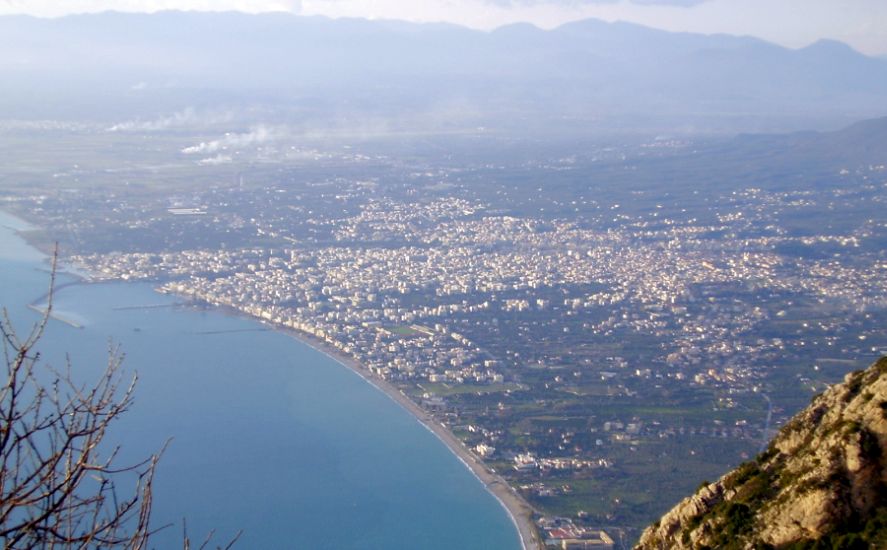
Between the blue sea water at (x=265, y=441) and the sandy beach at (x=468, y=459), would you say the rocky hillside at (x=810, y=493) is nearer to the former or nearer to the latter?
the sandy beach at (x=468, y=459)

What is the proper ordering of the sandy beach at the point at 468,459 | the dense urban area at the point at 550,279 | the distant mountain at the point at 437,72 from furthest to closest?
the distant mountain at the point at 437,72
the dense urban area at the point at 550,279
the sandy beach at the point at 468,459

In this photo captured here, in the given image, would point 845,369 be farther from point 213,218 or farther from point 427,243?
point 213,218

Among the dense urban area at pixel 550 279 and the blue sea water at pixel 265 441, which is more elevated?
the dense urban area at pixel 550 279

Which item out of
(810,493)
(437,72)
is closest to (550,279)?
(810,493)

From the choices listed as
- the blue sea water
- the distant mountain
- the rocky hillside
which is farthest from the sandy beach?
the distant mountain

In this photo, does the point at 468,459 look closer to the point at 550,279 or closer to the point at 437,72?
the point at 550,279

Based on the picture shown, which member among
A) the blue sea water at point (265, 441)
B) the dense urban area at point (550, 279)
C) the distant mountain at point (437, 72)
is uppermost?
the distant mountain at point (437, 72)

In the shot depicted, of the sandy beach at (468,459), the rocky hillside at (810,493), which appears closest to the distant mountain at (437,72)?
the sandy beach at (468,459)

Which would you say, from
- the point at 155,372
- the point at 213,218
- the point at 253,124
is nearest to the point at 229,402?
the point at 155,372
